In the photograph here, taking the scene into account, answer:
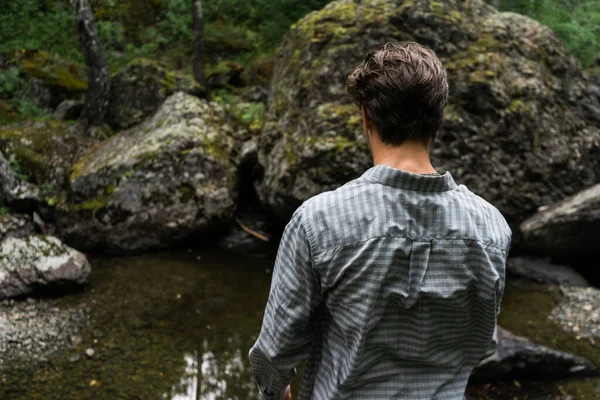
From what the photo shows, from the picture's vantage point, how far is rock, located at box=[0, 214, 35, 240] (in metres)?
6.55

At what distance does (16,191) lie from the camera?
6.92 m

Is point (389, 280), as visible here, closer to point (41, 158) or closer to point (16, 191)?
point (16, 191)

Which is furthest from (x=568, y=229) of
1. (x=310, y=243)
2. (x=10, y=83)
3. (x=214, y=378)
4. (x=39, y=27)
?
(x=39, y=27)

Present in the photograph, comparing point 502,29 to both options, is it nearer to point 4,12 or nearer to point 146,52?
point 146,52

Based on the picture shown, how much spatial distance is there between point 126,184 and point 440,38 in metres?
4.49

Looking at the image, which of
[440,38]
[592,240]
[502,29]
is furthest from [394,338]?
[502,29]

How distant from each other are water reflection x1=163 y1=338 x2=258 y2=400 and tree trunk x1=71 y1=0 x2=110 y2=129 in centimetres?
511

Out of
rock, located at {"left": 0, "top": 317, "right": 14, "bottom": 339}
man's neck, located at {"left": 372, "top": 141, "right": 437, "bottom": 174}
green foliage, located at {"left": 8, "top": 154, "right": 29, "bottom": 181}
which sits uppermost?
man's neck, located at {"left": 372, "top": 141, "right": 437, "bottom": 174}

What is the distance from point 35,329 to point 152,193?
2465 millimetres

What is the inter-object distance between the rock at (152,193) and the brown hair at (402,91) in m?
5.57

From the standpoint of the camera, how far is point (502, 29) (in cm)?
690

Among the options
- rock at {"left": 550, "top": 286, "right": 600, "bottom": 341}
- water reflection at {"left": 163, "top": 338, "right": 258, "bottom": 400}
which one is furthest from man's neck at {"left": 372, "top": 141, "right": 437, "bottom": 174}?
rock at {"left": 550, "top": 286, "right": 600, "bottom": 341}

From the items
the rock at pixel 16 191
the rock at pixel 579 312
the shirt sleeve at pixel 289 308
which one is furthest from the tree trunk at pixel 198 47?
the shirt sleeve at pixel 289 308

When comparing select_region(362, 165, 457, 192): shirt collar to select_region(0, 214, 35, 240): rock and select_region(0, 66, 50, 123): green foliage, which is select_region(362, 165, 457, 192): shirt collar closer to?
select_region(0, 214, 35, 240): rock
